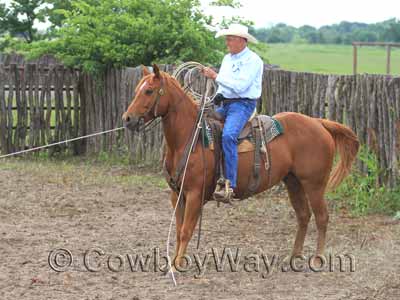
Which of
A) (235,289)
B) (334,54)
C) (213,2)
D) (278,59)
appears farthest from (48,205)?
(334,54)

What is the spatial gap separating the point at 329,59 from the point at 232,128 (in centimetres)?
3540

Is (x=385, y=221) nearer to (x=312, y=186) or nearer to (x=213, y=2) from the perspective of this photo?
(x=312, y=186)

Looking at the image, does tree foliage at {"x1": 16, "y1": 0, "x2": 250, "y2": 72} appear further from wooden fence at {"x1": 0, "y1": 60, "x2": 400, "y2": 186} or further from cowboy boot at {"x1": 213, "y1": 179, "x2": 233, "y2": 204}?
cowboy boot at {"x1": 213, "y1": 179, "x2": 233, "y2": 204}

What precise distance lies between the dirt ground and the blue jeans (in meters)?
0.96

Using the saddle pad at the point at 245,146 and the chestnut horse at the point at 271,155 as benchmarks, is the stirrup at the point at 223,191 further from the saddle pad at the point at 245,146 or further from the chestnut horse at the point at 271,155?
the saddle pad at the point at 245,146

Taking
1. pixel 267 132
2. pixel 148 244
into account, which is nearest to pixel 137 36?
pixel 148 244

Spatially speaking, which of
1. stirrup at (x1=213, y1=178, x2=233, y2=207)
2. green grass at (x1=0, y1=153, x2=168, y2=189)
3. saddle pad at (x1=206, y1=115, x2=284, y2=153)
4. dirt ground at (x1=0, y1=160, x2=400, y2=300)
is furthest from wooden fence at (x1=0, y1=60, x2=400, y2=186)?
stirrup at (x1=213, y1=178, x2=233, y2=207)

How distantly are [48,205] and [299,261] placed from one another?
14.2ft

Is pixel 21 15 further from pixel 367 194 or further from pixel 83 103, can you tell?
pixel 367 194

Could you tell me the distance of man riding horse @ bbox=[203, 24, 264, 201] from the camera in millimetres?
8281

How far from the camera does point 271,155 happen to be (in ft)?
28.2

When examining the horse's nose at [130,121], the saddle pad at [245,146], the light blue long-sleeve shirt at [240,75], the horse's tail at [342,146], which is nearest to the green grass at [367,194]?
the horse's tail at [342,146]

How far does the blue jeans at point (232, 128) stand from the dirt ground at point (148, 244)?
37.8 inches

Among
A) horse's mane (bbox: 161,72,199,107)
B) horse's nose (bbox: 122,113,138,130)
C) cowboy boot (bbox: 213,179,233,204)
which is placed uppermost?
horse's mane (bbox: 161,72,199,107)
